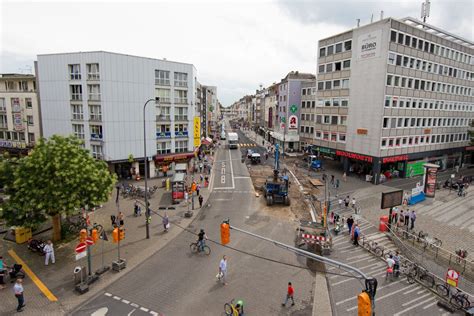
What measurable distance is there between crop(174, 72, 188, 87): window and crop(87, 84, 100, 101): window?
11217 mm

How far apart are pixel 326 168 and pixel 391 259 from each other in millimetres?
35562

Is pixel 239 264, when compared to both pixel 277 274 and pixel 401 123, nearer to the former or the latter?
pixel 277 274

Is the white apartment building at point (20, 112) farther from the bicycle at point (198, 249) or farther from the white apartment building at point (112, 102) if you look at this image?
the bicycle at point (198, 249)

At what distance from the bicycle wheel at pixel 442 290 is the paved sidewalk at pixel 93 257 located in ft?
60.2

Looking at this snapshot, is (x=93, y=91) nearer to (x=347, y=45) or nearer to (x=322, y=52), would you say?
(x=322, y=52)

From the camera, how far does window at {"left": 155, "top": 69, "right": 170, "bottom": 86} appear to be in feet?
140

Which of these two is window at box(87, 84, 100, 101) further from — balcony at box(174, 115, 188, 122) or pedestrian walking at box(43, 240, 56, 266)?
A: pedestrian walking at box(43, 240, 56, 266)

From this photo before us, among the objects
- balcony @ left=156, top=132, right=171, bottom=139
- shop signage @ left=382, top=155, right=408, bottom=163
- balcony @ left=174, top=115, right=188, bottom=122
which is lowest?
shop signage @ left=382, top=155, right=408, bottom=163

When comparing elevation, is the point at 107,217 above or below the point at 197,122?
Answer: below

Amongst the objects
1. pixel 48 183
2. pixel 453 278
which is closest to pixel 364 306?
pixel 453 278

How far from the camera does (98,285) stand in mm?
17156

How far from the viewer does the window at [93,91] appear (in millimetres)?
39062

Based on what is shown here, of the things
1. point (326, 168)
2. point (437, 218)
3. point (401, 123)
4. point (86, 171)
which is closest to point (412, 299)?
point (437, 218)

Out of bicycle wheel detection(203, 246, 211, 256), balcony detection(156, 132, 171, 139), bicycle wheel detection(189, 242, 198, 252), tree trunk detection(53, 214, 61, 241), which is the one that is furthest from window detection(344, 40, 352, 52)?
tree trunk detection(53, 214, 61, 241)
